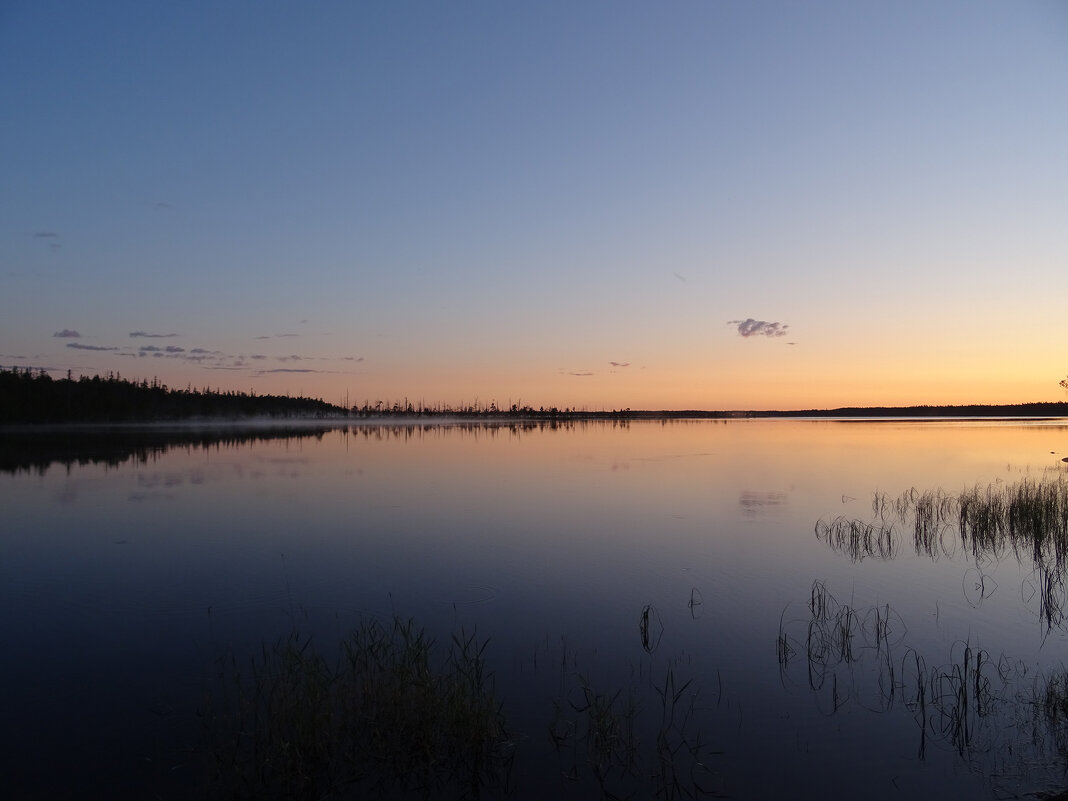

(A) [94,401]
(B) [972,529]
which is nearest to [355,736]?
(B) [972,529]

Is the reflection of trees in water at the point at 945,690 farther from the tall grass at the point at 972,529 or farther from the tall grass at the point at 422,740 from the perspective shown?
the tall grass at the point at 972,529

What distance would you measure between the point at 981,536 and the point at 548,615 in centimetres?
993

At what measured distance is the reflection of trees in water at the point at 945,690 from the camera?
4926 mm

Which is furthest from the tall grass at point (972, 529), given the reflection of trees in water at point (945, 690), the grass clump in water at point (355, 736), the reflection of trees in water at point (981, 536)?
Answer: the grass clump in water at point (355, 736)

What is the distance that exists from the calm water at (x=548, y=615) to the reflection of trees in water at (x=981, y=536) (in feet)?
0.57

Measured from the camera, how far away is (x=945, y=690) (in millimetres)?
6098

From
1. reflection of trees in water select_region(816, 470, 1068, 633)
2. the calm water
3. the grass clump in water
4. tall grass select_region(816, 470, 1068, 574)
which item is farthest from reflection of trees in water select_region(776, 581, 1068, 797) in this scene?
tall grass select_region(816, 470, 1068, 574)

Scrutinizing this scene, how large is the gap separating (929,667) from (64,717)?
8250 millimetres

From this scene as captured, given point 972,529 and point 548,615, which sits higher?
point 972,529

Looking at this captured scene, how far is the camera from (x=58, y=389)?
76.5 m

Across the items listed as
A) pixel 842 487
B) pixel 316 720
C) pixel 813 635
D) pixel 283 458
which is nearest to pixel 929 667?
pixel 813 635

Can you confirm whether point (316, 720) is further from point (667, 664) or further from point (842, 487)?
point (842, 487)

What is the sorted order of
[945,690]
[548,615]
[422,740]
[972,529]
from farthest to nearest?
[972,529], [548,615], [945,690], [422,740]

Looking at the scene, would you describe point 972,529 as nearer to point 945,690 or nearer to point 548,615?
point 945,690
